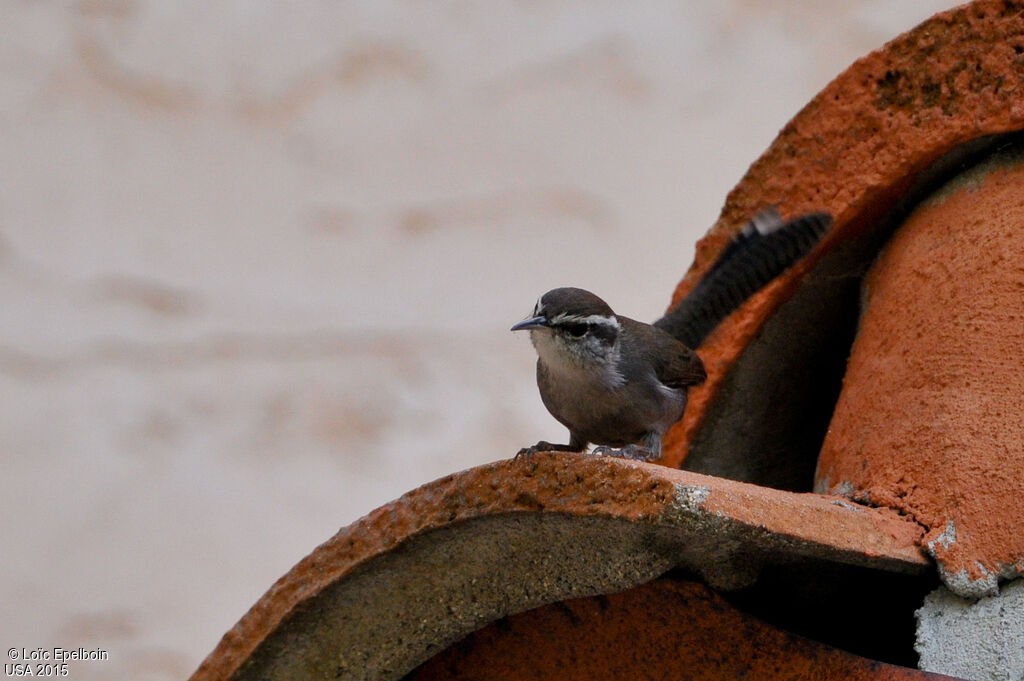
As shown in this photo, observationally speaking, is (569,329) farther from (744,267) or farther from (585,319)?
(744,267)

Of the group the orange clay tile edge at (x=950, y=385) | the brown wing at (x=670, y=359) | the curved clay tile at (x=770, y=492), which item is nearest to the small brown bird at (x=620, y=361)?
the brown wing at (x=670, y=359)

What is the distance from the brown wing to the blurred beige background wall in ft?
8.22

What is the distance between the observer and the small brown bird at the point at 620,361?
3.63 metres

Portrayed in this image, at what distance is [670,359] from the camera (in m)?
3.68

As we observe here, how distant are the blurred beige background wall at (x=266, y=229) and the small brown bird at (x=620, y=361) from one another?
2.52 m

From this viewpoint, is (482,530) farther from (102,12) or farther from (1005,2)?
(102,12)

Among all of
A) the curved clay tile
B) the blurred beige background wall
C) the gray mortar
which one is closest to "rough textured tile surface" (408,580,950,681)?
the curved clay tile

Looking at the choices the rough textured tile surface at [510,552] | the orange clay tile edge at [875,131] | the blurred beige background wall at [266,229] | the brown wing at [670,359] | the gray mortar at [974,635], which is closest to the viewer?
the rough textured tile surface at [510,552]

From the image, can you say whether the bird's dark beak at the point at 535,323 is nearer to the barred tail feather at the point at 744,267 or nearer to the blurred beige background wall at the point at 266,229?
the barred tail feather at the point at 744,267

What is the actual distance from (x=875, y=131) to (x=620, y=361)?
0.99 meters

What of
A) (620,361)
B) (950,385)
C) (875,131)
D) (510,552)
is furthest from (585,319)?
(510,552)

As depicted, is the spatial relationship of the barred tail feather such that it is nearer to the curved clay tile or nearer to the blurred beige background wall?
the curved clay tile

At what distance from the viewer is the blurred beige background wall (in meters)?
6.17

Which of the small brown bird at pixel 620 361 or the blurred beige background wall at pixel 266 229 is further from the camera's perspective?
the blurred beige background wall at pixel 266 229
